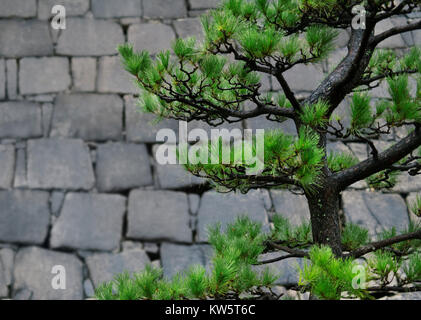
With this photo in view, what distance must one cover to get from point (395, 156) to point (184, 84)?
1.75 feet

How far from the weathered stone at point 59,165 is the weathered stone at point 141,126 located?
0.24 metres

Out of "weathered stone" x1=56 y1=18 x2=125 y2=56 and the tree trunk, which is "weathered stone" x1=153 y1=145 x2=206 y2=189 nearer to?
"weathered stone" x1=56 y1=18 x2=125 y2=56

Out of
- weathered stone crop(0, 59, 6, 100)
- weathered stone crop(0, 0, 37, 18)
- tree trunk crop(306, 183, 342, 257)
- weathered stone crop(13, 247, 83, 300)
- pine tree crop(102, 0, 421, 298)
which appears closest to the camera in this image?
pine tree crop(102, 0, 421, 298)

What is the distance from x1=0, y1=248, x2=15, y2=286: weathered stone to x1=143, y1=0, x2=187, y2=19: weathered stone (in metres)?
1.38

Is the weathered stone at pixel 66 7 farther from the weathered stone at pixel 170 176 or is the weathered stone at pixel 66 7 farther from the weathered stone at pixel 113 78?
the weathered stone at pixel 170 176

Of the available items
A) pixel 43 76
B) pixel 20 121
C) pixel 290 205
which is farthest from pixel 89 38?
pixel 290 205

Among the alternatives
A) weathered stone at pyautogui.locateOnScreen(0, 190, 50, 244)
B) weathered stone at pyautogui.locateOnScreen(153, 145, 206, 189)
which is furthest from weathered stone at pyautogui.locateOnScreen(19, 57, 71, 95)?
weathered stone at pyautogui.locateOnScreen(153, 145, 206, 189)

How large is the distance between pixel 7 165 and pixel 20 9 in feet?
2.79

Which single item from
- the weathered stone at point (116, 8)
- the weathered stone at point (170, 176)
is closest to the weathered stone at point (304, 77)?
the weathered stone at point (170, 176)

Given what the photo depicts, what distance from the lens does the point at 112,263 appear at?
2459mm

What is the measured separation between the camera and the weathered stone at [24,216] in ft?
8.18

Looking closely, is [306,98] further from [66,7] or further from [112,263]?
[66,7]

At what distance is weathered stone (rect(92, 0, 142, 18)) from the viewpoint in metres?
2.80

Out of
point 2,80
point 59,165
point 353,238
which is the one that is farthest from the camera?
point 2,80
